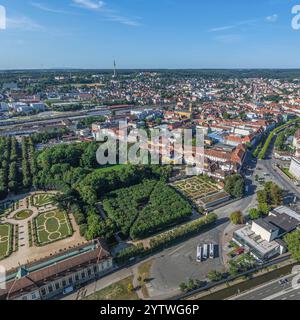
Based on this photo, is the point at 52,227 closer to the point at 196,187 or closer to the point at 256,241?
the point at 196,187

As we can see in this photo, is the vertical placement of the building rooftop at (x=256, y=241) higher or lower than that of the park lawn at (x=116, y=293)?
higher

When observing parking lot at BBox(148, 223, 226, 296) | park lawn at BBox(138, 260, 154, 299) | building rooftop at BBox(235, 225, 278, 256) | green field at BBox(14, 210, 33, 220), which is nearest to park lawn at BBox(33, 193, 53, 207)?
green field at BBox(14, 210, 33, 220)

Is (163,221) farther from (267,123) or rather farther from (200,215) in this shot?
(267,123)

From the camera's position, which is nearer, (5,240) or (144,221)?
Answer: (5,240)

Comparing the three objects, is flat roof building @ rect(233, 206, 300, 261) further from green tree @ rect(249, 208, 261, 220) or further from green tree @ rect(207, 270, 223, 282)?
green tree @ rect(207, 270, 223, 282)

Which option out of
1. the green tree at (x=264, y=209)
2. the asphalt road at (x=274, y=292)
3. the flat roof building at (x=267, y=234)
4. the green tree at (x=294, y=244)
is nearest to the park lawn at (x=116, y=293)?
the asphalt road at (x=274, y=292)

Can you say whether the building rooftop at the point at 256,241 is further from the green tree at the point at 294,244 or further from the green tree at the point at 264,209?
the green tree at the point at 264,209

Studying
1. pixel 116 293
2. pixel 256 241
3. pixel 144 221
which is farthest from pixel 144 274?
pixel 256 241
